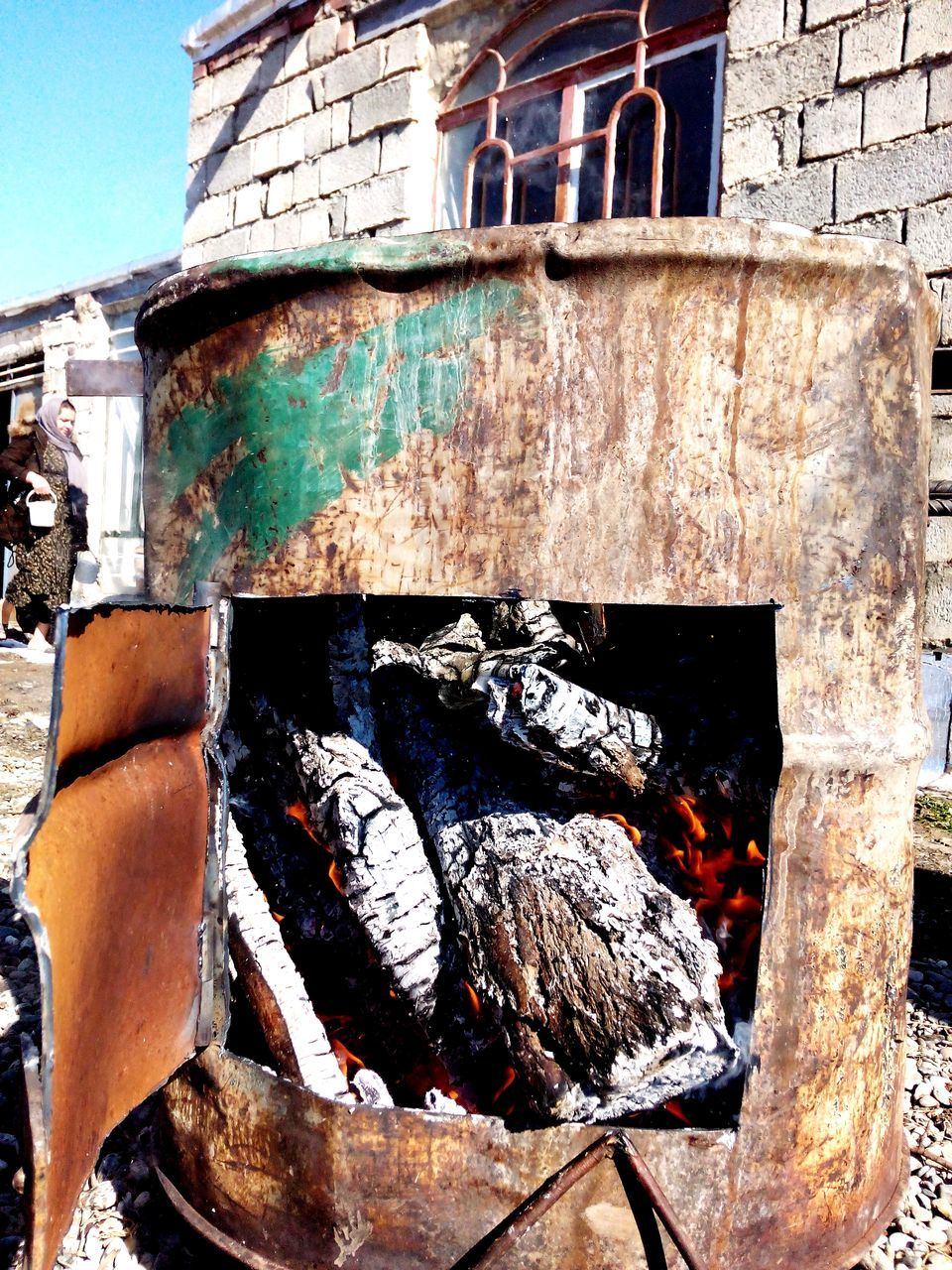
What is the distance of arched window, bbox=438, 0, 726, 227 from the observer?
4734 millimetres

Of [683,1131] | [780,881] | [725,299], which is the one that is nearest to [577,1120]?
[683,1131]

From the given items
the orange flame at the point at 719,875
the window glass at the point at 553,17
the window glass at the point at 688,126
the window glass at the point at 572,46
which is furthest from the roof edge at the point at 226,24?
the orange flame at the point at 719,875

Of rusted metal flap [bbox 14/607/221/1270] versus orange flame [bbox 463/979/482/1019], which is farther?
orange flame [bbox 463/979/482/1019]

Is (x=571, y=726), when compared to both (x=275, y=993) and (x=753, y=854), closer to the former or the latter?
(x=753, y=854)

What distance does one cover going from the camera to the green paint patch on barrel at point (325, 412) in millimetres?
1467

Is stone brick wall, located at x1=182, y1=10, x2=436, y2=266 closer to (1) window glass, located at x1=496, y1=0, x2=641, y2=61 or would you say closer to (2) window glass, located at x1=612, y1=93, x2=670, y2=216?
(1) window glass, located at x1=496, y1=0, x2=641, y2=61

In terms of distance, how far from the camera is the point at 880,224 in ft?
13.5

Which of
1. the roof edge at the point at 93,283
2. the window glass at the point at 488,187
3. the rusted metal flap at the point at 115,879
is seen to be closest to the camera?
the rusted metal flap at the point at 115,879

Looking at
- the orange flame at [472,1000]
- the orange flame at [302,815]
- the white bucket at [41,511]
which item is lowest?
the orange flame at [472,1000]

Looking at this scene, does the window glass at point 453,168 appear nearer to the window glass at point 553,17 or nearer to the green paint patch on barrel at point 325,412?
the window glass at point 553,17

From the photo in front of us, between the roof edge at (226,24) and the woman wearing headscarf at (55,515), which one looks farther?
the woman wearing headscarf at (55,515)

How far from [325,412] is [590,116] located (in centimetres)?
444

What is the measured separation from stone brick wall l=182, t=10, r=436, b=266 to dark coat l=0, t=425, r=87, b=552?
2424 millimetres

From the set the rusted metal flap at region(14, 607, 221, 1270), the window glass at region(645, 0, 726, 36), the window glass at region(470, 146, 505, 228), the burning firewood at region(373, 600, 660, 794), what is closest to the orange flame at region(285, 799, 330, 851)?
the rusted metal flap at region(14, 607, 221, 1270)
